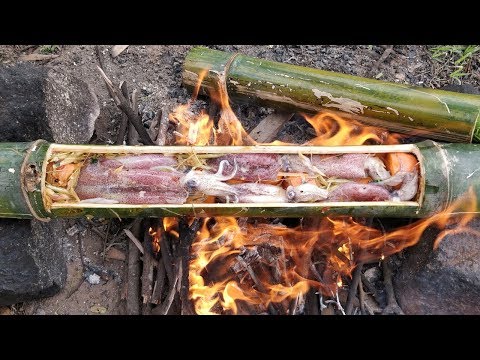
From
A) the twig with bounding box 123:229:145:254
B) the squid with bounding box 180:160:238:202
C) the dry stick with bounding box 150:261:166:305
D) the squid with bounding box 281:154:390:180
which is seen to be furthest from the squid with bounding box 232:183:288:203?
the twig with bounding box 123:229:145:254

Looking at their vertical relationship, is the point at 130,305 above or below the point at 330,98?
below

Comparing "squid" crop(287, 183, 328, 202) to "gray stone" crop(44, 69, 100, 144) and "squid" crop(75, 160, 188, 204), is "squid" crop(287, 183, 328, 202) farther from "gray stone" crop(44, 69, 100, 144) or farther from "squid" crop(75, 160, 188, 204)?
"gray stone" crop(44, 69, 100, 144)

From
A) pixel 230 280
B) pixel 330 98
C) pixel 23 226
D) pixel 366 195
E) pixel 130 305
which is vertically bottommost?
pixel 130 305

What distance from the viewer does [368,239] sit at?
4035mm

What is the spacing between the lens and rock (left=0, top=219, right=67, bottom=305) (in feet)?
12.1

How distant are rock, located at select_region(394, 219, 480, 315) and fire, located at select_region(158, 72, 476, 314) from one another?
3.2 inches

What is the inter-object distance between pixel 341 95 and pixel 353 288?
4.86 feet

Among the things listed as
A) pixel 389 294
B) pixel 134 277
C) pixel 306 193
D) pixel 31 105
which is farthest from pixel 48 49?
pixel 389 294

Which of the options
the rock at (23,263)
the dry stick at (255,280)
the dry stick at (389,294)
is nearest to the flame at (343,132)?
the dry stick at (389,294)

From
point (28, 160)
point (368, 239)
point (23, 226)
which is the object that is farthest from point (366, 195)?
point (23, 226)

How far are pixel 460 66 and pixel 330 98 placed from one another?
158cm

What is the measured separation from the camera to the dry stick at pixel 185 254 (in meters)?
3.67
